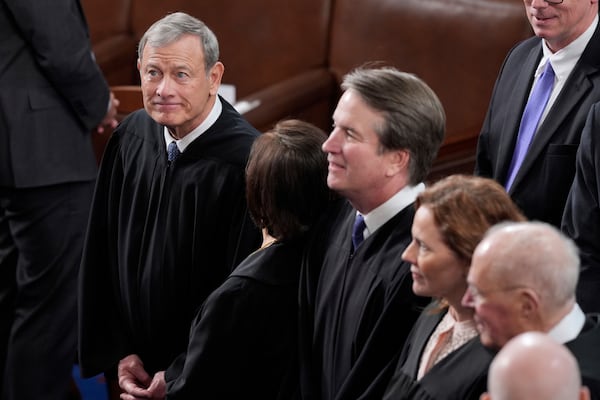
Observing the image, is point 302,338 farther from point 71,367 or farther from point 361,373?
point 71,367

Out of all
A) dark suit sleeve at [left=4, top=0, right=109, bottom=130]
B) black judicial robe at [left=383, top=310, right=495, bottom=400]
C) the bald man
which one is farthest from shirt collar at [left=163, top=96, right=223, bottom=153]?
the bald man

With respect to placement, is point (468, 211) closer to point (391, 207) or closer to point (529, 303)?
point (529, 303)

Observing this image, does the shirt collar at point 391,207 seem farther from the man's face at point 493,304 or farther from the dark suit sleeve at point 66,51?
the dark suit sleeve at point 66,51

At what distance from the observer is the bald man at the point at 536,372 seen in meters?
1.73

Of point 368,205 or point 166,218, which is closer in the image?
point 368,205

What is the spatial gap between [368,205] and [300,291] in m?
0.32

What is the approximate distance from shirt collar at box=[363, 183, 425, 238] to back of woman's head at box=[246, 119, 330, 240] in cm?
21

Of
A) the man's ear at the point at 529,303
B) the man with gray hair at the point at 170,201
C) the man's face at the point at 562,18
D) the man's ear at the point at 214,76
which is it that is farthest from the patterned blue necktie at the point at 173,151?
the man's ear at the point at 529,303

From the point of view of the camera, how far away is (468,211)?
2342mm

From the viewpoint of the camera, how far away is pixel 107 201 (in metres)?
3.69

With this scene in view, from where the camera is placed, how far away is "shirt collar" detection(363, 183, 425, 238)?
109 inches

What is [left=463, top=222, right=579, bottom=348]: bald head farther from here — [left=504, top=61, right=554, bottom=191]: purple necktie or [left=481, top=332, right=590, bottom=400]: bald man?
[left=504, top=61, right=554, bottom=191]: purple necktie

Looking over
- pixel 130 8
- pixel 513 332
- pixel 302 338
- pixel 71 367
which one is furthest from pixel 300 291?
Result: pixel 130 8

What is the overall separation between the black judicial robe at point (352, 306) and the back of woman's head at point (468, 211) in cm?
35
